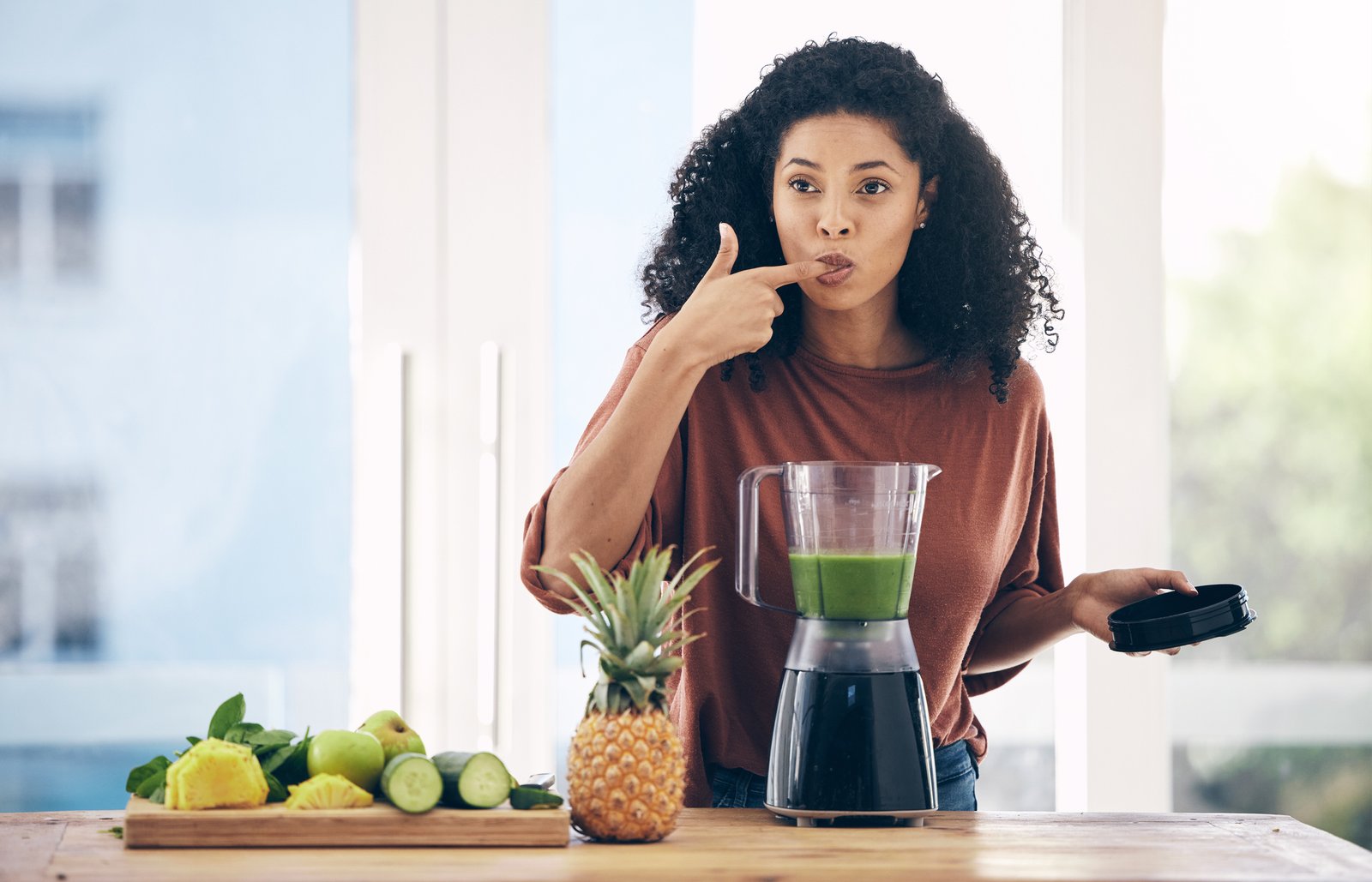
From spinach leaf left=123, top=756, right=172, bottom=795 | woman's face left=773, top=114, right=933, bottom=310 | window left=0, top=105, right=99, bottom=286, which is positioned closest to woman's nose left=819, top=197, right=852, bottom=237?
woman's face left=773, top=114, right=933, bottom=310

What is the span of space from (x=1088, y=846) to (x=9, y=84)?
6.71ft

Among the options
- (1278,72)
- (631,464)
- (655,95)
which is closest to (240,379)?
(655,95)

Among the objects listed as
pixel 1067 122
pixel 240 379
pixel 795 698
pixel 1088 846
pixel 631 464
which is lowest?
pixel 1088 846

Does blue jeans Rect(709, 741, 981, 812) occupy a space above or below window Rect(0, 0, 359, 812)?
below

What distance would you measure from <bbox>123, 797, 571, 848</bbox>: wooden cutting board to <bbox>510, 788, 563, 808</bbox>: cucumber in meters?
0.03

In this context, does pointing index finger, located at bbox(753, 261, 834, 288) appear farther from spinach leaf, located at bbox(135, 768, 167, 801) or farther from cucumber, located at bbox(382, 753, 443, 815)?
spinach leaf, located at bbox(135, 768, 167, 801)

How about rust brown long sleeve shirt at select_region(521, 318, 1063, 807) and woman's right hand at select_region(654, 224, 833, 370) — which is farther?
rust brown long sleeve shirt at select_region(521, 318, 1063, 807)

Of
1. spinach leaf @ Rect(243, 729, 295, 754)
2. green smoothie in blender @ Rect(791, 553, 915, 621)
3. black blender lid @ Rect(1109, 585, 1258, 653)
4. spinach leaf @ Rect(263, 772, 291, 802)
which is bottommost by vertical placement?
spinach leaf @ Rect(263, 772, 291, 802)

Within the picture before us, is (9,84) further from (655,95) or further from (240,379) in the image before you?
(655,95)

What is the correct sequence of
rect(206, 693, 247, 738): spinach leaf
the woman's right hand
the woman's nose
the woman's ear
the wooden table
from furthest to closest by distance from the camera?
the woman's ear < the woman's nose < the woman's right hand < rect(206, 693, 247, 738): spinach leaf < the wooden table

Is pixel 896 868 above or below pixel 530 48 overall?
below

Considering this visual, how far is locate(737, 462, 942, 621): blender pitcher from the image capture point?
1.25m

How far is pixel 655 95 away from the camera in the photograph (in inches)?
91.7

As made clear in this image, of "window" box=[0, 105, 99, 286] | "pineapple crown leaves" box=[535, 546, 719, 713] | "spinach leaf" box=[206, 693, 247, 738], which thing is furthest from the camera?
"window" box=[0, 105, 99, 286]
